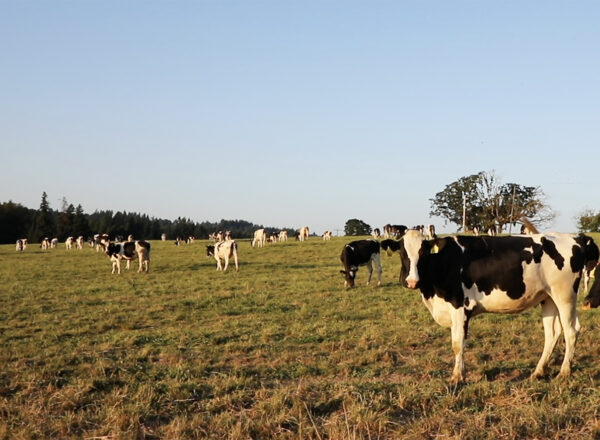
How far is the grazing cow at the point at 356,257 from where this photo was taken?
70.9ft

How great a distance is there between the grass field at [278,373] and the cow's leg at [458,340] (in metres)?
0.20

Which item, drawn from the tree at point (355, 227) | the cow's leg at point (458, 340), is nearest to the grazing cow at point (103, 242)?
the cow's leg at point (458, 340)

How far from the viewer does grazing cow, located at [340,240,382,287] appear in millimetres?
21625

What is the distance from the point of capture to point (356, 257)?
2211 cm

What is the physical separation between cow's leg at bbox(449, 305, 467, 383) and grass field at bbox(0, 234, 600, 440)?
0.20 meters

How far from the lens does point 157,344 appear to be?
37.5ft

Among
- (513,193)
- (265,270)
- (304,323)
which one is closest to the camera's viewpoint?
(304,323)

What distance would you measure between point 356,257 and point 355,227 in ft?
325

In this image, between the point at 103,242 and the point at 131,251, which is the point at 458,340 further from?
the point at 103,242

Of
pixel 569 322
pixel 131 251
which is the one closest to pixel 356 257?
pixel 569 322

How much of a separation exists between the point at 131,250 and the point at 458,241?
2529cm

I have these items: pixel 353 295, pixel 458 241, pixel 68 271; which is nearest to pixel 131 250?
pixel 68 271

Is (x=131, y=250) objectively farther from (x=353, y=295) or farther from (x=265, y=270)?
(x=353, y=295)

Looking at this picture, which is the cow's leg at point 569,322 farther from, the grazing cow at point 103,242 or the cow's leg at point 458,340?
the grazing cow at point 103,242
